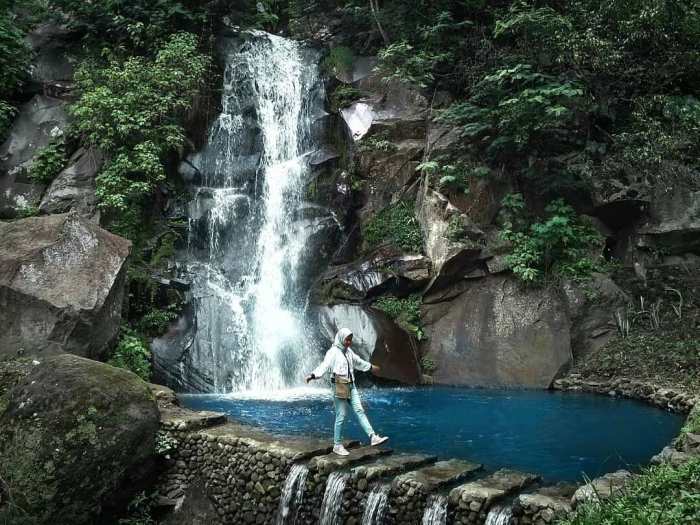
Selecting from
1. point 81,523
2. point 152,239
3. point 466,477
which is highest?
point 152,239

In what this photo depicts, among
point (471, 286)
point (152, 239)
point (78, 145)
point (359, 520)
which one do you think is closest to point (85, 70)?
point (78, 145)

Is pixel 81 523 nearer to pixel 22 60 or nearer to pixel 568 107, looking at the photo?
pixel 568 107

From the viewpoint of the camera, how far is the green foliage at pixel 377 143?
16.3 meters

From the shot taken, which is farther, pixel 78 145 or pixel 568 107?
pixel 78 145

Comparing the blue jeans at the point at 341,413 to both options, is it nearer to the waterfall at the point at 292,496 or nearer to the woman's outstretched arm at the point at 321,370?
the woman's outstretched arm at the point at 321,370

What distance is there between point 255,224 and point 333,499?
1144cm

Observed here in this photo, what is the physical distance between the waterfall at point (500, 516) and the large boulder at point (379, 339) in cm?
824

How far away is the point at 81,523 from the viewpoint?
6.34 m

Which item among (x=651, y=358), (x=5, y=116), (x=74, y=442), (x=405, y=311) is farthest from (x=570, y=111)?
(x=5, y=116)

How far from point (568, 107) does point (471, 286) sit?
16.7 feet

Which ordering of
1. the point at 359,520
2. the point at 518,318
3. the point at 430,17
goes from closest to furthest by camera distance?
the point at 359,520 < the point at 518,318 < the point at 430,17

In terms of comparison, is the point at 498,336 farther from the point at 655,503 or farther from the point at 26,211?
the point at 26,211

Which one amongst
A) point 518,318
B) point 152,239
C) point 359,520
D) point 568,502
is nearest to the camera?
point 568,502

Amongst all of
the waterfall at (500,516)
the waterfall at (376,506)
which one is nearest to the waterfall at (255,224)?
the waterfall at (376,506)
